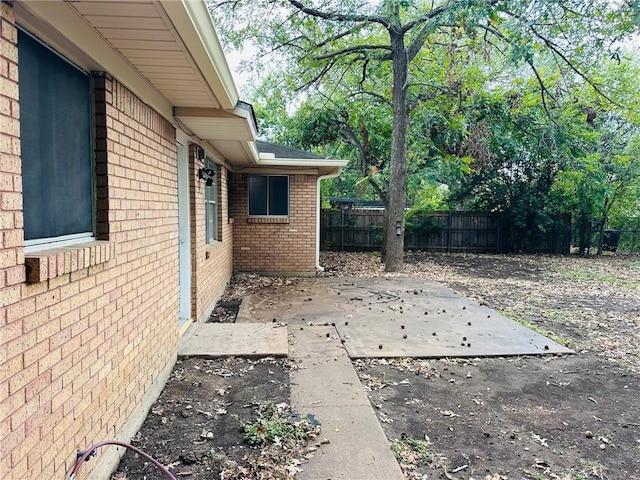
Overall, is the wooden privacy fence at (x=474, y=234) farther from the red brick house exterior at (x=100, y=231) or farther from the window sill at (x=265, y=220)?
the red brick house exterior at (x=100, y=231)

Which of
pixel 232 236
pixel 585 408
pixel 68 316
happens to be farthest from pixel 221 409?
pixel 232 236

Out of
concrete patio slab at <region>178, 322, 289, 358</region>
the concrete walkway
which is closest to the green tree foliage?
the concrete walkway

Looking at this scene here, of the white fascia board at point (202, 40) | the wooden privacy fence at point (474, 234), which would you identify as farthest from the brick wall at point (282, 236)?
the white fascia board at point (202, 40)

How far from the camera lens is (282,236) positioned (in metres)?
10.2

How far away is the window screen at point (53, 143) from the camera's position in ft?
6.17

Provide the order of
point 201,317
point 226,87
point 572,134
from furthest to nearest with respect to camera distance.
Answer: point 572,134
point 201,317
point 226,87

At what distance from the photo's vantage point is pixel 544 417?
11.2 ft

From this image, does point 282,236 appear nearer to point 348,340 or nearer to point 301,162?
point 301,162

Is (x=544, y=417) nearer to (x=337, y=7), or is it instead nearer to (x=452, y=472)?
(x=452, y=472)

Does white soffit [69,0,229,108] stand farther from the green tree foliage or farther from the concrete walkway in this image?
the green tree foliage

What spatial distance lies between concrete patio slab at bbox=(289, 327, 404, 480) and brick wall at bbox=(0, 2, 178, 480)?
4.12ft

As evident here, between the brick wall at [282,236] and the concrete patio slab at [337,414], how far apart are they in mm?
5351

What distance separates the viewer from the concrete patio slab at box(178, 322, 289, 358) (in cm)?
446

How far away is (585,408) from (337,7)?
979 centimetres
